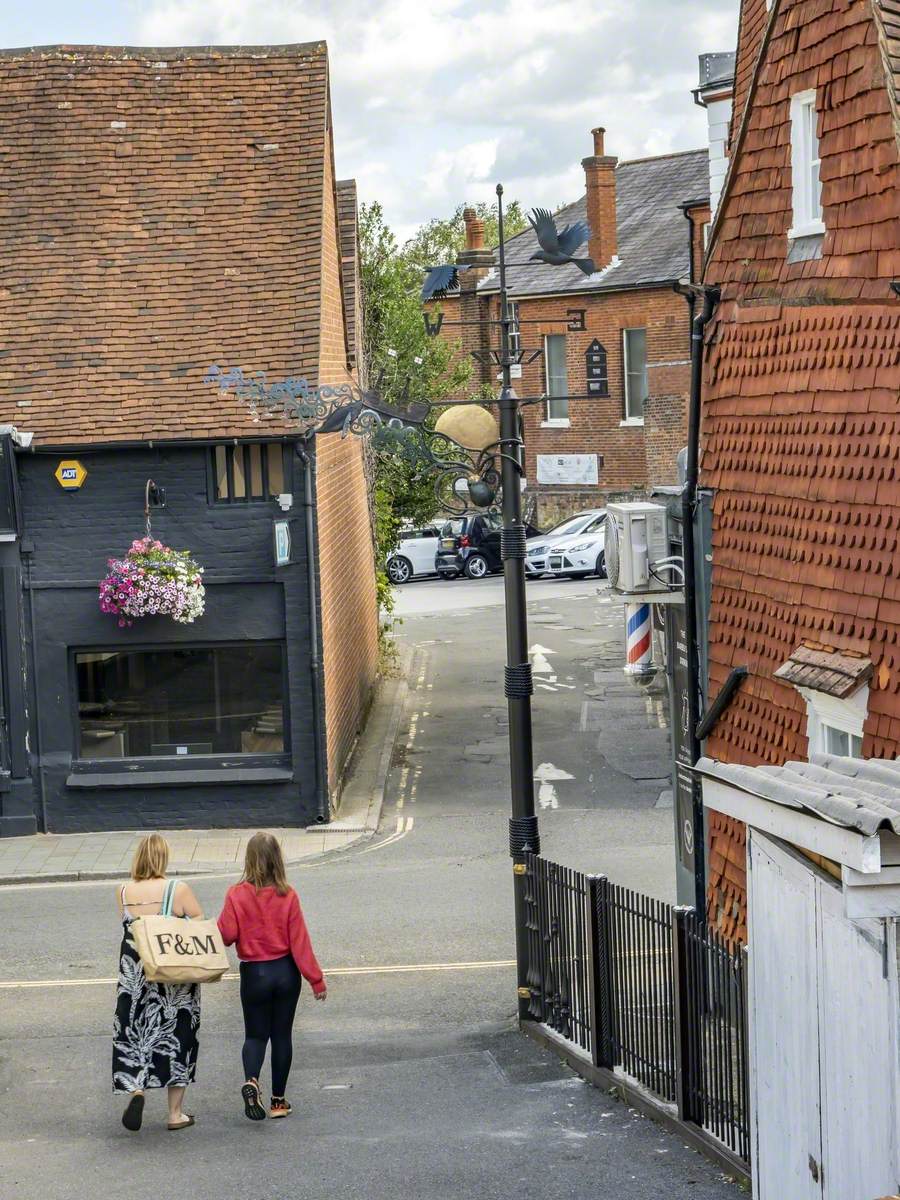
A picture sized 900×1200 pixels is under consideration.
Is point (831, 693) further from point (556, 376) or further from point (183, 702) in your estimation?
point (556, 376)

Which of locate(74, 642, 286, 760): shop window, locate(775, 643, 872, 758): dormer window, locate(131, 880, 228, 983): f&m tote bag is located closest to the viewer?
locate(131, 880, 228, 983): f&m tote bag

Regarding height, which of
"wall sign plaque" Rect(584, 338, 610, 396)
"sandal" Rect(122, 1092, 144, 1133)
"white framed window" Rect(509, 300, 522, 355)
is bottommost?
"sandal" Rect(122, 1092, 144, 1133)

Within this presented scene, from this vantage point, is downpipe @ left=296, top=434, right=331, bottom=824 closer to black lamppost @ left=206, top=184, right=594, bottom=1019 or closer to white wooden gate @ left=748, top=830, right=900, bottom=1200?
black lamppost @ left=206, top=184, right=594, bottom=1019

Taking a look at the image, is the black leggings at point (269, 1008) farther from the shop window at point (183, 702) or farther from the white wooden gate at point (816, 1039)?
the shop window at point (183, 702)

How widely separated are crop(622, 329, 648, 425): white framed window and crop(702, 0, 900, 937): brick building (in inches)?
1250

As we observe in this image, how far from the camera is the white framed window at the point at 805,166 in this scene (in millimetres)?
9859

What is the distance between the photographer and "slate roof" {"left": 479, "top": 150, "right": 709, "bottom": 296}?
42906mm

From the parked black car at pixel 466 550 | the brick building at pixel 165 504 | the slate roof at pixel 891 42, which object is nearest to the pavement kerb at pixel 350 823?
the brick building at pixel 165 504

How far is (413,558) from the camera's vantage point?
4462 centimetres

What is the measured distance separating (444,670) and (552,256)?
18.5 meters

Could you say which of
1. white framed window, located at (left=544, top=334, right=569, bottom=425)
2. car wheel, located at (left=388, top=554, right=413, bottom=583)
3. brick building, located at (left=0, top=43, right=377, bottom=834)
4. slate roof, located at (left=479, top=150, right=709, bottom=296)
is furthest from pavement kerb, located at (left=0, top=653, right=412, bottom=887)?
white framed window, located at (left=544, top=334, right=569, bottom=425)

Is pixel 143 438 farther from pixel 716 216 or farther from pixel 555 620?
pixel 555 620

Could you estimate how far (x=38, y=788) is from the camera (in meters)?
19.0

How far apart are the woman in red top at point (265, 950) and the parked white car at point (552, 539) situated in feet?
112
